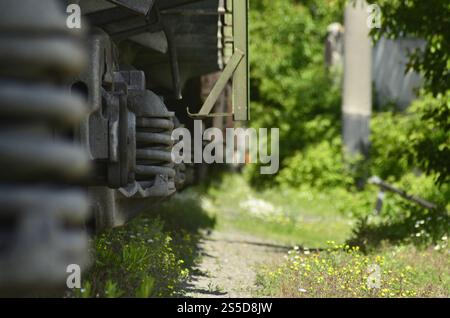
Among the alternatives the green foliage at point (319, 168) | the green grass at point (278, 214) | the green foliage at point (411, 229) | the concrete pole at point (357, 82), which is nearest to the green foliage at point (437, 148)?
the green foliage at point (411, 229)

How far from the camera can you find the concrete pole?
18547mm

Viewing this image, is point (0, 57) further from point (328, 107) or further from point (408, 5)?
point (328, 107)

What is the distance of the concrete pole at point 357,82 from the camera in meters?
18.5

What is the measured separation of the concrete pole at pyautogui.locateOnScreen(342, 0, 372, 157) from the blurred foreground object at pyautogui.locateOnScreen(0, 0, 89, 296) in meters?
15.6

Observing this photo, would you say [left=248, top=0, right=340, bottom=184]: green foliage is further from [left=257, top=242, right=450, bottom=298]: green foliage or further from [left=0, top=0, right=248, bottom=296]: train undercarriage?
[left=257, top=242, right=450, bottom=298]: green foliage

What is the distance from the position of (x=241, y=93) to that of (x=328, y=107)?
1319 centimetres

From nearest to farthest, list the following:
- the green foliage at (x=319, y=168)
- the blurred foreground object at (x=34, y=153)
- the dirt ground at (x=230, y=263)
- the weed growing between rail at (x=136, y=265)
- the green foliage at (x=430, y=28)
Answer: the blurred foreground object at (x=34, y=153) < the weed growing between rail at (x=136, y=265) < the dirt ground at (x=230, y=263) < the green foliage at (x=430, y=28) < the green foliage at (x=319, y=168)

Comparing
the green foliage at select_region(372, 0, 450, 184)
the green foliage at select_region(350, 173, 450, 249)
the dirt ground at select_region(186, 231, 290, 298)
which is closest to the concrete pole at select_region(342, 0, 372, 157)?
the green foliage at select_region(350, 173, 450, 249)

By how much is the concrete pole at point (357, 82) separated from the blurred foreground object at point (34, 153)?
15.6 metres

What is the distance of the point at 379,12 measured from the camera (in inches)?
414

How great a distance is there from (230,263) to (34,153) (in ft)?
20.6

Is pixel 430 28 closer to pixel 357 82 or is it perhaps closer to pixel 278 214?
pixel 278 214

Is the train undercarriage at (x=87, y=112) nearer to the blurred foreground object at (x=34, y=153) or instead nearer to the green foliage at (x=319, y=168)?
the blurred foreground object at (x=34, y=153)
